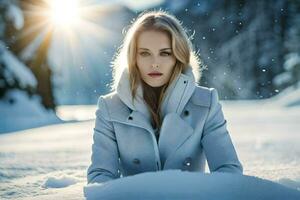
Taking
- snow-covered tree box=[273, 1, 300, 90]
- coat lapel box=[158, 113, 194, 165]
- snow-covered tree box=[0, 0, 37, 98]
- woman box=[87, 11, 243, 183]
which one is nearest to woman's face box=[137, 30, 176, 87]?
woman box=[87, 11, 243, 183]

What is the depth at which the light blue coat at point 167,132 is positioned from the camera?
2.00 m

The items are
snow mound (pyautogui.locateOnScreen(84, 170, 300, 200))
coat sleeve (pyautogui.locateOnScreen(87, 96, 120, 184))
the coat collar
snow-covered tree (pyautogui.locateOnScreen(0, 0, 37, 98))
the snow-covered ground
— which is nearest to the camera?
snow mound (pyautogui.locateOnScreen(84, 170, 300, 200))

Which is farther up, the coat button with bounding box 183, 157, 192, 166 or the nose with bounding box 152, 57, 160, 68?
the nose with bounding box 152, 57, 160, 68

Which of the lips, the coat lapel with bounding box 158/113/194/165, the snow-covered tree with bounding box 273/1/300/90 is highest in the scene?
the snow-covered tree with bounding box 273/1/300/90

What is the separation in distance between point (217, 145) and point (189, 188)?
2.24ft

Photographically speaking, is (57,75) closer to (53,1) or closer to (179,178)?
(53,1)

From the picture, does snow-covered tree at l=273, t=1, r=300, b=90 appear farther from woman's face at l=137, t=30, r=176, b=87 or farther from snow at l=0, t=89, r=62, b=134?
woman's face at l=137, t=30, r=176, b=87

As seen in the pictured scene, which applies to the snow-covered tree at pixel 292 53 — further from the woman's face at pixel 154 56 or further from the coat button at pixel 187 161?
the woman's face at pixel 154 56

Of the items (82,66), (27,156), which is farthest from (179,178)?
(82,66)

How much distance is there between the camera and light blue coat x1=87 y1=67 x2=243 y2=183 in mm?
1995

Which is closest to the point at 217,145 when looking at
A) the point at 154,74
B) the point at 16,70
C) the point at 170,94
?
the point at 170,94

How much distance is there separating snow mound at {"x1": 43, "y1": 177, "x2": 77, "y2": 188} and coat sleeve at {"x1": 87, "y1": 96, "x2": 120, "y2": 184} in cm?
121

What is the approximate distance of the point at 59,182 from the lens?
3.21m

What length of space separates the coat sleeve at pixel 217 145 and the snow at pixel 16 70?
29.4 ft
